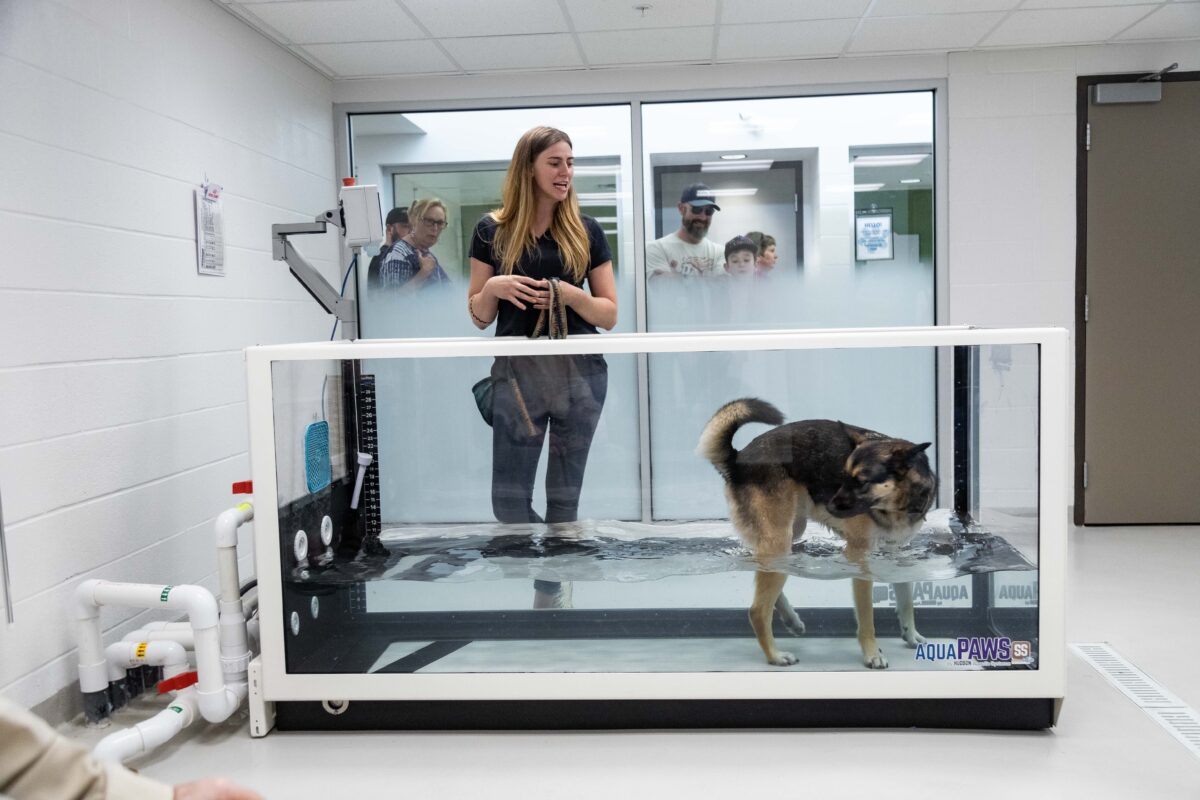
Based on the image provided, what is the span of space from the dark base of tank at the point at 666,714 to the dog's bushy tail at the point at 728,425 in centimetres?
58

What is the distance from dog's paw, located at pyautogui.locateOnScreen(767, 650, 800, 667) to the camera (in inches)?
85.0

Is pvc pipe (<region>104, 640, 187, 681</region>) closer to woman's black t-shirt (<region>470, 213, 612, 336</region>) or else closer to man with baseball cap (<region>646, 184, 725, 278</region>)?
woman's black t-shirt (<region>470, 213, 612, 336</region>)

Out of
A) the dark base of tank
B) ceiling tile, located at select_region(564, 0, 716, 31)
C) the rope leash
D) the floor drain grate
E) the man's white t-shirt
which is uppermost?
ceiling tile, located at select_region(564, 0, 716, 31)

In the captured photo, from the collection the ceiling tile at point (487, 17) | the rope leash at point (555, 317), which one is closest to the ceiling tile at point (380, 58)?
the ceiling tile at point (487, 17)

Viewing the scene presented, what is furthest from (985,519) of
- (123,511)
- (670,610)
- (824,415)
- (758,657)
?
(123,511)

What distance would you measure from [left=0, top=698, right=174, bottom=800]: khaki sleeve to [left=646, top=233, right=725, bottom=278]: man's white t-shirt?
159 inches

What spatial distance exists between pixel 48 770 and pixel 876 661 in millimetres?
1768

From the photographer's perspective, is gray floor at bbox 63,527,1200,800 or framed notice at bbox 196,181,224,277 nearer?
gray floor at bbox 63,527,1200,800

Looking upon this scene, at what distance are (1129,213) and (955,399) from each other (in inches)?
117

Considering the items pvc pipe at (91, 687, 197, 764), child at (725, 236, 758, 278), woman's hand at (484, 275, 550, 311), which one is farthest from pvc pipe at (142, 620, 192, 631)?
child at (725, 236, 758, 278)

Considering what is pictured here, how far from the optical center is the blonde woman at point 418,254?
186 inches

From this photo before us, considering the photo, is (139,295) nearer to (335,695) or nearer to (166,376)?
(166,376)

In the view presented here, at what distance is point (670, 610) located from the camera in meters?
2.19

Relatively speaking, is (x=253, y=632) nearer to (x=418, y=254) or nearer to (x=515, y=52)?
(x=418, y=254)
